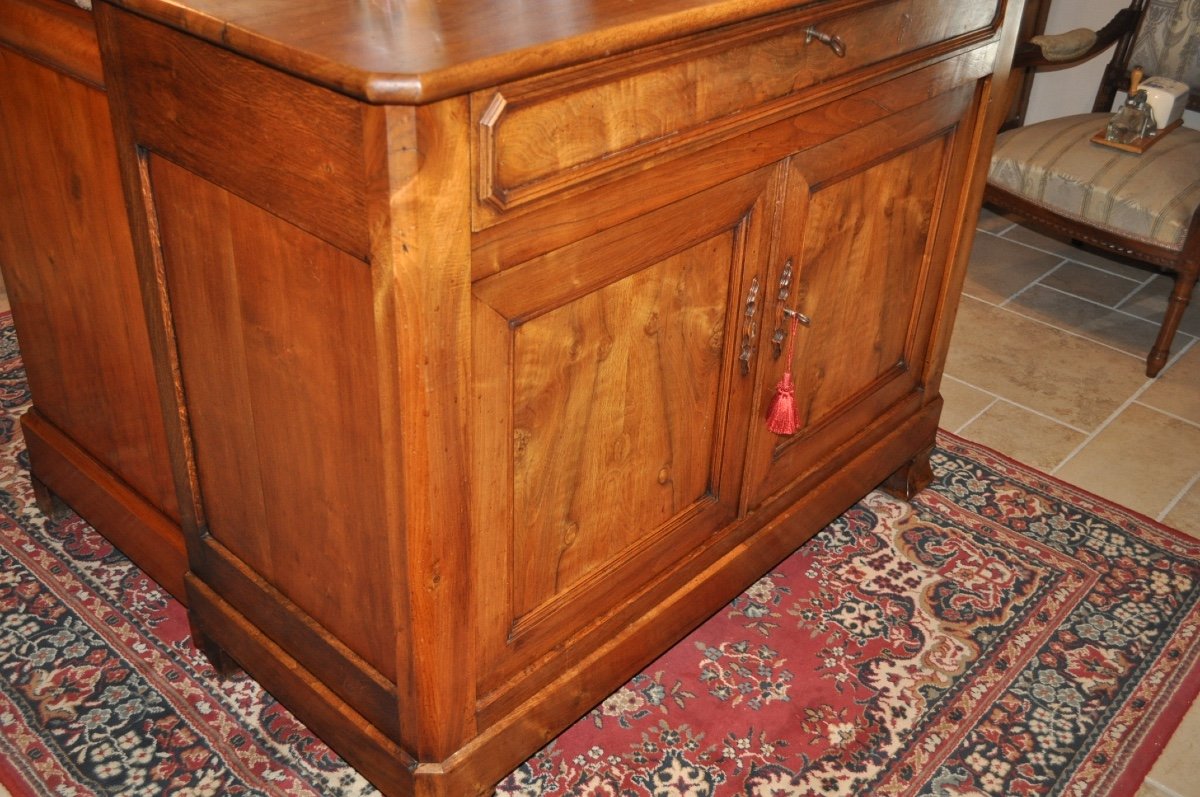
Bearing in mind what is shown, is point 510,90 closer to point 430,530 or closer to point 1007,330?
point 430,530

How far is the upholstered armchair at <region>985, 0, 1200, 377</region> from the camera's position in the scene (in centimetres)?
295

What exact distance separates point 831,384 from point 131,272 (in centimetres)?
120

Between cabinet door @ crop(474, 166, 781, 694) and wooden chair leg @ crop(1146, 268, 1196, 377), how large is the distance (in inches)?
64.9

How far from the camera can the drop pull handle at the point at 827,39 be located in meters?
1.62

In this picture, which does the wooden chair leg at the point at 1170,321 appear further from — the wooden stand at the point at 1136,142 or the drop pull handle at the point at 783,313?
the drop pull handle at the point at 783,313

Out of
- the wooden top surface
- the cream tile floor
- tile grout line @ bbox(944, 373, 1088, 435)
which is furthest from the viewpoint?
tile grout line @ bbox(944, 373, 1088, 435)

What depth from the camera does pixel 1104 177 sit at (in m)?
3.02

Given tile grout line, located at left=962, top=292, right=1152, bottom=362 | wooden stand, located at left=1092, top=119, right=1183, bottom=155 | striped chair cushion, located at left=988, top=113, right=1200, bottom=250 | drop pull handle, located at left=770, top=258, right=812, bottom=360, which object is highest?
drop pull handle, located at left=770, top=258, right=812, bottom=360

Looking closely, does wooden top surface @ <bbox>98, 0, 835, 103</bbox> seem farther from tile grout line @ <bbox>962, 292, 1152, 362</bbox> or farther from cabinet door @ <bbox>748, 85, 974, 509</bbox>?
tile grout line @ <bbox>962, 292, 1152, 362</bbox>

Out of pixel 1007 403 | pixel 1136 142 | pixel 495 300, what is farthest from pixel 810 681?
pixel 1136 142

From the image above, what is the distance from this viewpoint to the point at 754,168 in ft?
5.48

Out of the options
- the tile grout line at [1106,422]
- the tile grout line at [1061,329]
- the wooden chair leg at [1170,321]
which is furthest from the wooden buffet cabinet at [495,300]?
the tile grout line at [1061,329]

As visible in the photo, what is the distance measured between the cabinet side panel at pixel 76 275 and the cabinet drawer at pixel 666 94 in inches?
27.6

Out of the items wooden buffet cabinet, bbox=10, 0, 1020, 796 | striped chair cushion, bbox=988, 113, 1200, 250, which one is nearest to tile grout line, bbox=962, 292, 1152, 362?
striped chair cushion, bbox=988, 113, 1200, 250
